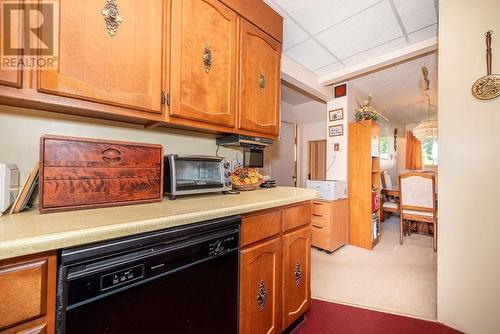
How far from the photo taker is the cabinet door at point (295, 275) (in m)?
1.38

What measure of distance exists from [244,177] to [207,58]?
35.6 inches

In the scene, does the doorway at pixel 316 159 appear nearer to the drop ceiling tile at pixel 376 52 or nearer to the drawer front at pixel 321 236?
Result: the drawer front at pixel 321 236

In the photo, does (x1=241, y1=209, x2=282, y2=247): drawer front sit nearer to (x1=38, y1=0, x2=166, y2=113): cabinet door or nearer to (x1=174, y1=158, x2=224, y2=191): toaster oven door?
(x1=174, y1=158, x2=224, y2=191): toaster oven door

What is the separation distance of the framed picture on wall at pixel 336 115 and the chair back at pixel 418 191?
4.37 feet

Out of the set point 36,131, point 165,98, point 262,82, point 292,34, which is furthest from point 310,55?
point 36,131

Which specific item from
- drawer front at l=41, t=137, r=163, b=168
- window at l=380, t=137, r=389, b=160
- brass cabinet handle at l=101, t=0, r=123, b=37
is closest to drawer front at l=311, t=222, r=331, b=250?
drawer front at l=41, t=137, r=163, b=168

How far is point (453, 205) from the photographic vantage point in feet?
4.91

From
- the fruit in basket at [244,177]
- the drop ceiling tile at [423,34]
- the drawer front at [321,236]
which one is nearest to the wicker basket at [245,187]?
the fruit in basket at [244,177]

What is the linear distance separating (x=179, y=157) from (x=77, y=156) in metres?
0.48

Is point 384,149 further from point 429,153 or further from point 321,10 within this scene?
point 321,10

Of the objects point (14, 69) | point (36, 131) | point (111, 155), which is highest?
point (14, 69)

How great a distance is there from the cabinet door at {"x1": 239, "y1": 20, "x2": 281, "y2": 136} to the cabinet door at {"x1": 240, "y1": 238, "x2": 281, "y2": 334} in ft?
2.84

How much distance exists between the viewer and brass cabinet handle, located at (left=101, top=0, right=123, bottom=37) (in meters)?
0.97

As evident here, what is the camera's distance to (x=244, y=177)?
1756 millimetres
